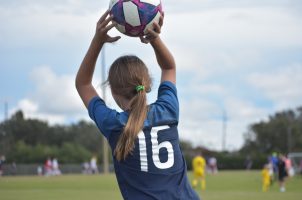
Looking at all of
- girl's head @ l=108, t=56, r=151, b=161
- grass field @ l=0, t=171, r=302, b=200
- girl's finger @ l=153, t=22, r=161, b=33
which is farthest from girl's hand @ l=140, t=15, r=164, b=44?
grass field @ l=0, t=171, r=302, b=200

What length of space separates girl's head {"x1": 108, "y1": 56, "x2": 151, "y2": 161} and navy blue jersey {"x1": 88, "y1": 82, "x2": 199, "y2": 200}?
0.18 feet

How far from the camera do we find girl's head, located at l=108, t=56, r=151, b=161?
3113 millimetres

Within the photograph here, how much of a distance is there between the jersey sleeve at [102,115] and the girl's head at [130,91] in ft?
0.26

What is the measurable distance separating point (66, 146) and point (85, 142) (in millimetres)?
32247

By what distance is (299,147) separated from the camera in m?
107

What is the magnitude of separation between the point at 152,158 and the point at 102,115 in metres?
0.34

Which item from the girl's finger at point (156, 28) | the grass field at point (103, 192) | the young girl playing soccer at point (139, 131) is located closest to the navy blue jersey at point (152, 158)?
the young girl playing soccer at point (139, 131)

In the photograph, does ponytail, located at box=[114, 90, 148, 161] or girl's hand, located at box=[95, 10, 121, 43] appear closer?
ponytail, located at box=[114, 90, 148, 161]

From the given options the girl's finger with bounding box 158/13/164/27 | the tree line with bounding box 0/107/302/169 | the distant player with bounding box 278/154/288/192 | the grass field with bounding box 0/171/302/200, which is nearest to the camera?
the girl's finger with bounding box 158/13/164/27

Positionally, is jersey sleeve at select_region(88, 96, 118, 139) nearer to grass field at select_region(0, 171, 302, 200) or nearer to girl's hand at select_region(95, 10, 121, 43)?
girl's hand at select_region(95, 10, 121, 43)

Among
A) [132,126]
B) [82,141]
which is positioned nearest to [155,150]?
[132,126]

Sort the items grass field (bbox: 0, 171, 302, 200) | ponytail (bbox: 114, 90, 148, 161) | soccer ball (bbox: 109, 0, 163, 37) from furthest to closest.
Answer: grass field (bbox: 0, 171, 302, 200), soccer ball (bbox: 109, 0, 163, 37), ponytail (bbox: 114, 90, 148, 161)

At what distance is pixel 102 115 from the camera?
324cm

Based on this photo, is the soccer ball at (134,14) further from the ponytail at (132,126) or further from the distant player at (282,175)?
the distant player at (282,175)
